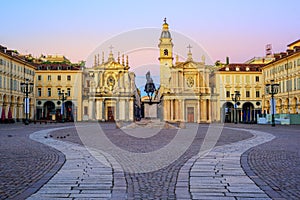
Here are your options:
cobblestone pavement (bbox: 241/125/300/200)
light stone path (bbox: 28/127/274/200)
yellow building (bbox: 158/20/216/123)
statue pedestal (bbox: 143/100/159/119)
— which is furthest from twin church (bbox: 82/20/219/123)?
light stone path (bbox: 28/127/274/200)

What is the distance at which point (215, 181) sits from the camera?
306 inches

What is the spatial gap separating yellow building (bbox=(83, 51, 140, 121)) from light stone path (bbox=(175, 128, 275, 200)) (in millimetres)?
67974

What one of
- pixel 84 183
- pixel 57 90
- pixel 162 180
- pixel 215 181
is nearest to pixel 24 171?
pixel 84 183

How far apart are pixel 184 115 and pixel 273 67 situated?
21.8 meters

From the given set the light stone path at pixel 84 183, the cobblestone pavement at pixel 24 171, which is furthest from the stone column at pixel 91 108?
the light stone path at pixel 84 183

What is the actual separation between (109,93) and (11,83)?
24.0 metres

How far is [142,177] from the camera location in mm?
8273

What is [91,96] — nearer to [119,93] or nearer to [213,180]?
[119,93]

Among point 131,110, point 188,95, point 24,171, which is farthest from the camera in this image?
point 131,110

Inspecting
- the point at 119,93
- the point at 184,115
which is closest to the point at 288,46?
the point at 184,115

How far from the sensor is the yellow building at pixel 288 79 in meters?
53.9

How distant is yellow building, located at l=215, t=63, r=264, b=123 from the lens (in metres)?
76.9

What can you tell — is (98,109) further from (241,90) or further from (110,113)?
(241,90)

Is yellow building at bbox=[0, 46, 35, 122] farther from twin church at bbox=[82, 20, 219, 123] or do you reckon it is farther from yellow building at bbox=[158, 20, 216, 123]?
yellow building at bbox=[158, 20, 216, 123]
